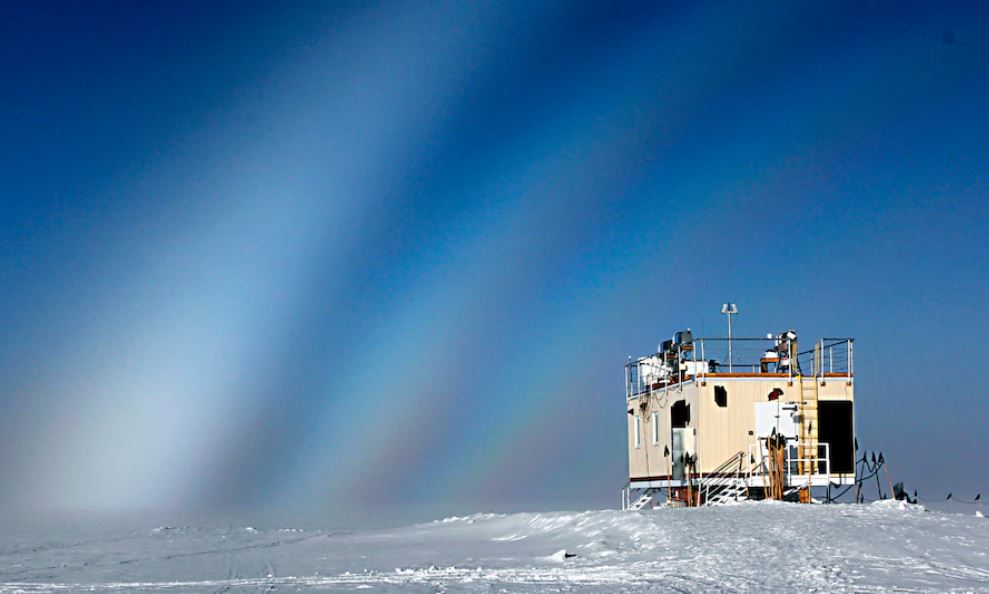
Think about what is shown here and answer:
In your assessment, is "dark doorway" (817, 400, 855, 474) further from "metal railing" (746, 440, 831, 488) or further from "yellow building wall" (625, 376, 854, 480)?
"metal railing" (746, 440, 831, 488)

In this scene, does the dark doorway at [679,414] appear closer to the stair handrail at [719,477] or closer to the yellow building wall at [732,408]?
the yellow building wall at [732,408]

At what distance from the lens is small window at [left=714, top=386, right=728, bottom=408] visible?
3475 cm

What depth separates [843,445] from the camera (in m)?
35.7

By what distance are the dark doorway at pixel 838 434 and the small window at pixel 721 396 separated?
10.6ft

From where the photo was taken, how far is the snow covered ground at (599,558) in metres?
17.1

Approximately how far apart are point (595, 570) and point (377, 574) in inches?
149

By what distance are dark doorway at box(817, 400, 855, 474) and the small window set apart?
10.6 ft

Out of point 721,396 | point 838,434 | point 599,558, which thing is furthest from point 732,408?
point 599,558

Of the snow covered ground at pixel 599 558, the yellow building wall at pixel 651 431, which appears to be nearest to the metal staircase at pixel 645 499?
the yellow building wall at pixel 651 431

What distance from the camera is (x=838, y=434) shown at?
117ft

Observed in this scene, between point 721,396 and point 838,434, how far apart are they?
4238mm

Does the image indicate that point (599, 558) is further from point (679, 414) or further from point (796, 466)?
point (679, 414)

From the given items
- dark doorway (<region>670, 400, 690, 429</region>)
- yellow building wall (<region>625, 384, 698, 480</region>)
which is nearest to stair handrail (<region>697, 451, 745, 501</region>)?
yellow building wall (<region>625, 384, 698, 480</region>)

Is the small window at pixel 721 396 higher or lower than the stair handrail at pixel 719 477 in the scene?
higher
